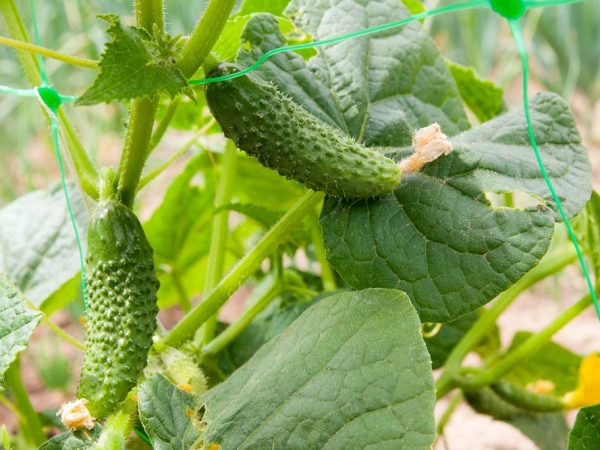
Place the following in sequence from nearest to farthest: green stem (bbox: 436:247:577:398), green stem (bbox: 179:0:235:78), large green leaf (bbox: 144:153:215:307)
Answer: green stem (bbox: 179:0:235:78) < green stem (bbox: 436:247:577:398) < large green leaf (bbox: 144:153:215:307)

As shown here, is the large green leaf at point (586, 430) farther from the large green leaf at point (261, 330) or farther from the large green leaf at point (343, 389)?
the large green leaf at point (261, 330)

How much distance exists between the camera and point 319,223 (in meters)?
1.15

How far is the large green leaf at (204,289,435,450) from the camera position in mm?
906

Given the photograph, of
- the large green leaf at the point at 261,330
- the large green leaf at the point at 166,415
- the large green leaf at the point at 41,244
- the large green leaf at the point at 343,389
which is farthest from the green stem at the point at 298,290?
the large green leaf at the point at 166,415

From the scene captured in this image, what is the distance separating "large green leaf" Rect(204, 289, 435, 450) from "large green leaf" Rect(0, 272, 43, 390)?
253mm

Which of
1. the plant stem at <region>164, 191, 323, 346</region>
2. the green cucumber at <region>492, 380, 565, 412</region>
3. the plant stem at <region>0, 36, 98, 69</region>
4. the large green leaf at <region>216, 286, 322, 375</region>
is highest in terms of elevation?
the plant stem at <region>0, 36, 98, 69</region>

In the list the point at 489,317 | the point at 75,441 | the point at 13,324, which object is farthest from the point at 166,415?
the point at 489,317

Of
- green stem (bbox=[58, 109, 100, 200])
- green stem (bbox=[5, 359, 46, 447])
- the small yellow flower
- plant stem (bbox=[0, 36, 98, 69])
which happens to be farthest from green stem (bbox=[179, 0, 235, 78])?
the small yellow flower

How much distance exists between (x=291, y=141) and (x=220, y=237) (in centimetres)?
50

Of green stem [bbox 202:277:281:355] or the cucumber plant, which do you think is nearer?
the cucumber plant

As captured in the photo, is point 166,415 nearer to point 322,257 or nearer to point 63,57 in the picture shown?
point 63,57

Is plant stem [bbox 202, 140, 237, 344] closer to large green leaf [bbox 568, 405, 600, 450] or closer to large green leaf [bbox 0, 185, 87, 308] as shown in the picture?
large green leaf [bbox 0, 185, 87, 308]

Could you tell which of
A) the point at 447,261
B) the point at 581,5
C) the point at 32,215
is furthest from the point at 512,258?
the point at 581,5

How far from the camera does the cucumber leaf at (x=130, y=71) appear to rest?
0.86 m
